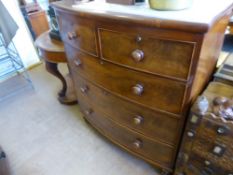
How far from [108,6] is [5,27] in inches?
55.5

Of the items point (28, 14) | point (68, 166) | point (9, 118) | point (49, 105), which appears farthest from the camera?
point (28, 14)

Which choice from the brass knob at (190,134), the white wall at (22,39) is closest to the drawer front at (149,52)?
the brass knob at (190,134)

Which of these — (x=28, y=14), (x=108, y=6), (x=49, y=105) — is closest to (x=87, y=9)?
(x=108, y=6)

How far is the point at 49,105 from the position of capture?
6.29 ft

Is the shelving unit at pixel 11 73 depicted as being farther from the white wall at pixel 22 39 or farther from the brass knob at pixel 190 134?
the brass knob at pixel 190 134

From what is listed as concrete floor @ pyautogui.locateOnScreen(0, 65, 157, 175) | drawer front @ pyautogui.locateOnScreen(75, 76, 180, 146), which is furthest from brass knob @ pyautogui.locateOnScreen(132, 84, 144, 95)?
concrete floor @ pyautogui.locateOnScreen(0, 65, 157, 175)

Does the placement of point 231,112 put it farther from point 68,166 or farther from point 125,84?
point 68,166

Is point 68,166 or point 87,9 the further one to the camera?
point 68,166

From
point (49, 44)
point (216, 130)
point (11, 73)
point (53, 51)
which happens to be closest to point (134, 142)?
point (216, 130)

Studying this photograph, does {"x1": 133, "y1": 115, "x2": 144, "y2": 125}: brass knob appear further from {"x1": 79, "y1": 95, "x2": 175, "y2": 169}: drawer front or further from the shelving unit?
the shelving unit

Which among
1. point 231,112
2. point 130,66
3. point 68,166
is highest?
point 130,66

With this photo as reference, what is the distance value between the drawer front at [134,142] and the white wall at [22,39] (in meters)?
1.45

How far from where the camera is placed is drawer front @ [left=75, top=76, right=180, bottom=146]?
908 mm

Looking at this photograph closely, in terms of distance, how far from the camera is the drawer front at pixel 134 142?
106cm
